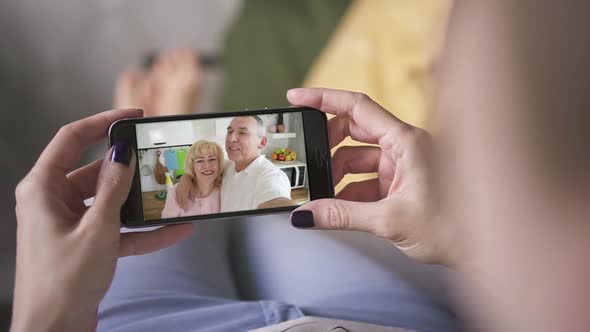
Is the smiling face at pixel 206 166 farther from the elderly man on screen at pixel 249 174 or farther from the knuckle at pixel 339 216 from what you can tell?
the knuckle at pixel 339 216

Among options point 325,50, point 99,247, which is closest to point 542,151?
point 99,247

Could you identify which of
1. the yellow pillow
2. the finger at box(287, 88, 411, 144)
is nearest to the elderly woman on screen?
the finger at box(287, 88, 411, 144)

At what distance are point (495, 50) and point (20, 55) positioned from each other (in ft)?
2.77

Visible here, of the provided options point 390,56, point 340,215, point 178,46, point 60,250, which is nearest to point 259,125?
point 340,215

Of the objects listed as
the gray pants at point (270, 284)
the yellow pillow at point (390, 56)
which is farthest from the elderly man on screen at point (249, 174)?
the yellow pillow at point (390, 56)

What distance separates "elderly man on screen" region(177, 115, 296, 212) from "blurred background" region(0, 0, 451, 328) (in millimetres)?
340

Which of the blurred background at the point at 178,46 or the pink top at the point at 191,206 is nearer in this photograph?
the pink top at the point at 191,206

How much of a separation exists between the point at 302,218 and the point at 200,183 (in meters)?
0.11

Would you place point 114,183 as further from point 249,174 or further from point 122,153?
point 249,174

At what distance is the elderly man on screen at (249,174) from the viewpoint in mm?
562

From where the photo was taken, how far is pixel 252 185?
22.3 inches

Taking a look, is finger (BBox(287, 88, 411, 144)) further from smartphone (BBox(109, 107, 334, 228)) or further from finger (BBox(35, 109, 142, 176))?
finger (BBox(35, 109, 142, 176))

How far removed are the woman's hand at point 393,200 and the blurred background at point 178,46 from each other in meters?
0.29

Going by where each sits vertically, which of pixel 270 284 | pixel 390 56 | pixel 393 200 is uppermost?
pixel 390 56
